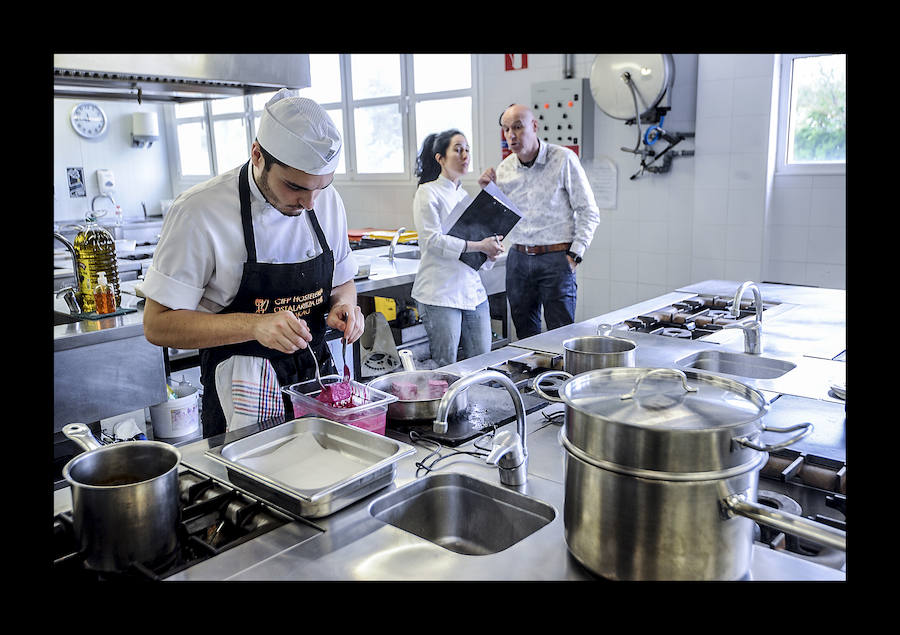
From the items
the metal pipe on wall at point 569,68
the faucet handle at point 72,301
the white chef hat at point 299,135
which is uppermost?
the metal pipe on wall at point 569,68

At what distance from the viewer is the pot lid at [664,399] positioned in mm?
1038

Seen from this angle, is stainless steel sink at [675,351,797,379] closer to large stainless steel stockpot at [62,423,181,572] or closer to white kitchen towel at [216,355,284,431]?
white kitchen towel at [216,355,284,431]

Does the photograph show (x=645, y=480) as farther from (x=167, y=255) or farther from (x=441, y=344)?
(x=441, y=344)

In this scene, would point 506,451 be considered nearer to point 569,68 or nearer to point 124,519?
point 124,519

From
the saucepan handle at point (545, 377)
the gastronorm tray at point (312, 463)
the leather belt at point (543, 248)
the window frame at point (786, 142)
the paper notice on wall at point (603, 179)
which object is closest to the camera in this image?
the gastronorm tray at point (312, 463)

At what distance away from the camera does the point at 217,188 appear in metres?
1.96

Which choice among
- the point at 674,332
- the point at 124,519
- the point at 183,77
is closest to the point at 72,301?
the point at 183,77

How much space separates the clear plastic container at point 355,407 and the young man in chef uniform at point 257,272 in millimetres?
122

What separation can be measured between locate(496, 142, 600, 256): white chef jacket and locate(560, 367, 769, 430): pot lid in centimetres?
307

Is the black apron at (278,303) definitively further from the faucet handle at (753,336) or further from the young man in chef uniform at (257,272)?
the faucet handle at (753,336)

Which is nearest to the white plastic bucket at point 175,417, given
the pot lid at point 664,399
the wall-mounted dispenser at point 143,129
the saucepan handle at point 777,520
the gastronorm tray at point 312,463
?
the gastronorm tray at point 312,463

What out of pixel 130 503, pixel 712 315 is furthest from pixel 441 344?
pixel 130 503

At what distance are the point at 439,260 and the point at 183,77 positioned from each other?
1.65m
